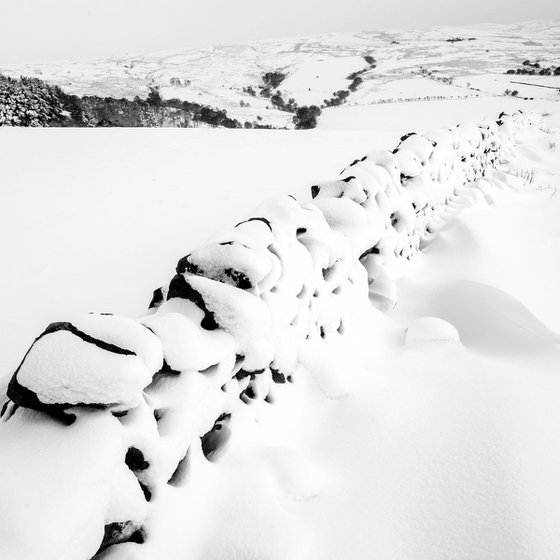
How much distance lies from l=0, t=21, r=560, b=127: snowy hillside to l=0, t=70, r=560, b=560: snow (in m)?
22.7

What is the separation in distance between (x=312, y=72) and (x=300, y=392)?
69890 mm

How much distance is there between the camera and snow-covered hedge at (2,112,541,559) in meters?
0.72

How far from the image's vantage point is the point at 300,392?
147 cm

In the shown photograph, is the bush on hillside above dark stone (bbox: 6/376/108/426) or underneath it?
underneath

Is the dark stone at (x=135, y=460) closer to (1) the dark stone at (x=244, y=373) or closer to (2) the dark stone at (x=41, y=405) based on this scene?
(2) the dark stone at (x=41, y=405)

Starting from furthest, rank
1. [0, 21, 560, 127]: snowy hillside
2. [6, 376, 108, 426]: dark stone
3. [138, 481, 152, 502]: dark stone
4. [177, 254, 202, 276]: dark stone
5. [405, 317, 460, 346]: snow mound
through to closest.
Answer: [0, 21, 560, 127]: snowy hillside
[405, 317, 460, 346]: snow mound
[177, 254, 202, 276]: dark stone
[138, 481, 152, 502]: dark stone
[6, 376, 108, 426]: dark stone

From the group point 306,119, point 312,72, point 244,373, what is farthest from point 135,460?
point 312,72

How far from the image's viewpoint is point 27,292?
2010 mm

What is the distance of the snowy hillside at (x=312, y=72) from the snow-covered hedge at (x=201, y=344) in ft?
76.6

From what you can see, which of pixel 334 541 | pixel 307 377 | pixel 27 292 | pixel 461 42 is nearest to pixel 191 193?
pixel 27 292

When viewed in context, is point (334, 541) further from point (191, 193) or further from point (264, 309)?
point (191, 193)

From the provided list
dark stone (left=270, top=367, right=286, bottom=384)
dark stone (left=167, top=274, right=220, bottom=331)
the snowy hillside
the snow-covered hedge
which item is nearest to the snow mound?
the snow-covered hedge

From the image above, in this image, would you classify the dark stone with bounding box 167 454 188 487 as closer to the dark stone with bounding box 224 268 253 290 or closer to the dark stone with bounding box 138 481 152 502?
the dark stone with bounding box 138 481 152 502

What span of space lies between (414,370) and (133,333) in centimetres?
127
